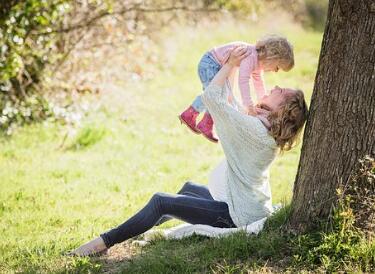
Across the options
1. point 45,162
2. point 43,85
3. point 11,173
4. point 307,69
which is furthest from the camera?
point 307,69

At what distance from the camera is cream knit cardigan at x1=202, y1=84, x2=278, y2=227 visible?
4172mm

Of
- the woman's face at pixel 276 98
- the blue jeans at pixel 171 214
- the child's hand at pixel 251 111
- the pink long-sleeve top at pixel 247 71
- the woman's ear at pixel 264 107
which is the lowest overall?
the blue jeans at pixel 171 214

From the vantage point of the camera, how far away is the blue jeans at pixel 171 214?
4.22 m

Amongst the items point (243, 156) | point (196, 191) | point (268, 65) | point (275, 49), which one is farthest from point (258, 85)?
point (196, 191)

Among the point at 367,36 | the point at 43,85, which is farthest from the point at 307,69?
the point at 367,36

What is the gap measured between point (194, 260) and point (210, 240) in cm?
27

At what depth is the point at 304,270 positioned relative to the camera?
3631 millimetres

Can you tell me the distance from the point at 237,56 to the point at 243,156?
0.73 metres

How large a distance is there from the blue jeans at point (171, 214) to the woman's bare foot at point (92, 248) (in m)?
0.04

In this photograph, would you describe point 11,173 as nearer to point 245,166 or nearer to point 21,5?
point 21,5

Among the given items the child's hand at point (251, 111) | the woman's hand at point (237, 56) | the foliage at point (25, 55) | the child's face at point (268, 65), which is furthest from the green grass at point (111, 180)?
the woman's hand at point (237, 56)

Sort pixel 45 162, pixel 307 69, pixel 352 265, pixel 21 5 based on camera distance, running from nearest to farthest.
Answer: pixel 352 265 → pixel 45 162 → pixel 21 5 → pixel 307 69

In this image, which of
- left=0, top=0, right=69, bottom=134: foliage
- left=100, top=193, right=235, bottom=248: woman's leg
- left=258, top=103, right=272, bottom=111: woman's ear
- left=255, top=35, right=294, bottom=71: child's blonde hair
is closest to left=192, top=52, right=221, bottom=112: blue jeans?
left=255, top=35, right=294, bottom=71: child's blonde hair

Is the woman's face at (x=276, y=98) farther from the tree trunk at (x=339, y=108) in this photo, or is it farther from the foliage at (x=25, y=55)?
the foliage at (x=25, y=55)
